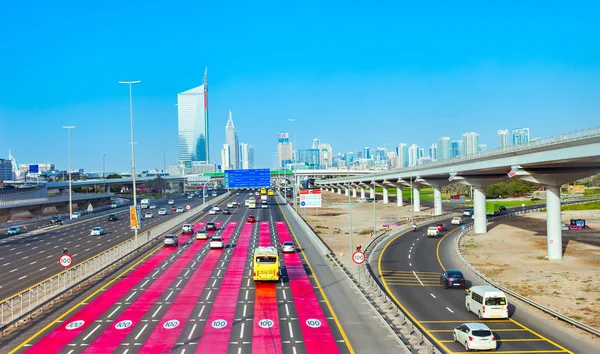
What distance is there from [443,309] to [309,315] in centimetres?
809

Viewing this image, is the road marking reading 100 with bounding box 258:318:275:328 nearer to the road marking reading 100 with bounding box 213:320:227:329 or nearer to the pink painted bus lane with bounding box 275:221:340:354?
the pink painted bus lane with bounding box 275:221:340:354

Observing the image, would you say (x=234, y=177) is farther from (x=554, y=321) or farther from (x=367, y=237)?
(x=554, y=321)

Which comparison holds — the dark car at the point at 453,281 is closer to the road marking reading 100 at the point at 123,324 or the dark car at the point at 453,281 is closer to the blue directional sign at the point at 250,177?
the road marking reading 100 at the point at 123,324

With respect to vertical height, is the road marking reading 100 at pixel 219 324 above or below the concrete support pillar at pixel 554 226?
below

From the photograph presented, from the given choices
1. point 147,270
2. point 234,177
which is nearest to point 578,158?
point 147,270

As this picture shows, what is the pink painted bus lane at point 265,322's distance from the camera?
2142cm

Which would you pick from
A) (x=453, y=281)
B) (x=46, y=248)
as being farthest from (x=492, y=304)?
(x=46, y=248)

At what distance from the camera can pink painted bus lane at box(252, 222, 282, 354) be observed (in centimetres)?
2142

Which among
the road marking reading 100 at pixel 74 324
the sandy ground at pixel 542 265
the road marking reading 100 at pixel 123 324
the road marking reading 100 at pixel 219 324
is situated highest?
the road marking reading 100 at pixel 74 324

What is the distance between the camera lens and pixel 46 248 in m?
56.5

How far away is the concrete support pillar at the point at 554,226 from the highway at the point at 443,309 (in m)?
9.20

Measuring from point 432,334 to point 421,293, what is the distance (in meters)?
9.44

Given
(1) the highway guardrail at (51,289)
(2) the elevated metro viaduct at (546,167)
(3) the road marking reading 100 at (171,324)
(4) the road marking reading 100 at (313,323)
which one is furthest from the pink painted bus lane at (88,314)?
(2) the elevated metro viaduct at (546,167)

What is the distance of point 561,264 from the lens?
1763 inches
